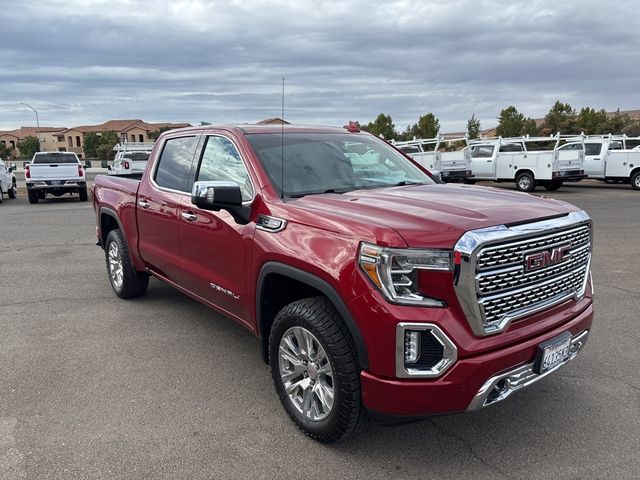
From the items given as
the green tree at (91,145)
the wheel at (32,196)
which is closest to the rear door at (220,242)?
the wheel at (32,196)

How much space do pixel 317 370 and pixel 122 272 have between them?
11.6 ft

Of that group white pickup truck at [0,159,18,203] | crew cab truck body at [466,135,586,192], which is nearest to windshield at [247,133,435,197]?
crew cab truck body at [466,135,586,192]

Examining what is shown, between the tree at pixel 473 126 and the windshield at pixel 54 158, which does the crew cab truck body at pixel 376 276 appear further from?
the tree at pixel 473 126

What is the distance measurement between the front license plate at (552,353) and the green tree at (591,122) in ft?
173

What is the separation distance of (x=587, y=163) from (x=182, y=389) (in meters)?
22.2

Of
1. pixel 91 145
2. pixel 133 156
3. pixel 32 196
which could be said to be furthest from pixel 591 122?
pixel 91 145

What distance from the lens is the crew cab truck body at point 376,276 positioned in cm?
260

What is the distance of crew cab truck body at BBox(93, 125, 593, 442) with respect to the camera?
8.52 ft

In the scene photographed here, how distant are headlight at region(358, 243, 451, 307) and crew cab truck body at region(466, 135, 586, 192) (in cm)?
1876

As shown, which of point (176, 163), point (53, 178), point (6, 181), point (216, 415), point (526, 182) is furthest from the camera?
point (526, 182)

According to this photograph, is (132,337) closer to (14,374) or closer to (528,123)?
(14,374)

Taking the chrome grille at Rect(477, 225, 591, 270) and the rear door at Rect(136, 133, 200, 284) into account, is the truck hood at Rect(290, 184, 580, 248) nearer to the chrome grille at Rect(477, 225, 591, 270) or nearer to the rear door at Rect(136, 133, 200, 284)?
the chrome grille at Rect(477, 225, 591, 270)

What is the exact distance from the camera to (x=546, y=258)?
2920 mm

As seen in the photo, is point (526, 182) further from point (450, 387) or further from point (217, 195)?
point (450, 387)
